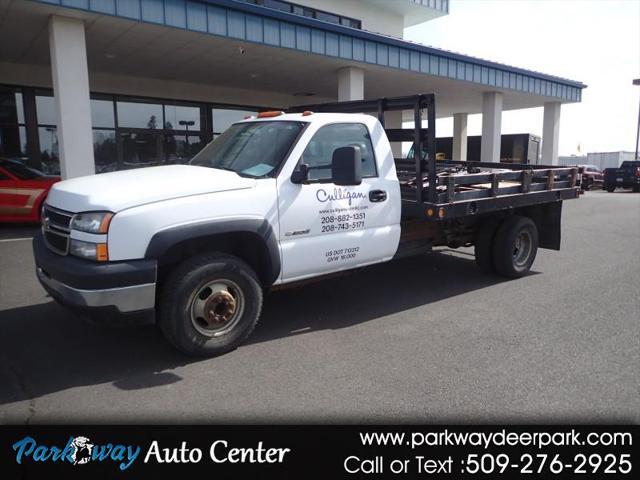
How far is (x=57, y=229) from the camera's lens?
13.5 feet

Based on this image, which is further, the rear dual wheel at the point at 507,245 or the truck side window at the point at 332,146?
the rear dual wheel at the point at 507,245

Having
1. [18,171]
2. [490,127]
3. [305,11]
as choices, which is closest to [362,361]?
[18,171]

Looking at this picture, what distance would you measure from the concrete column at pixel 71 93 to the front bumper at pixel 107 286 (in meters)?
6.75

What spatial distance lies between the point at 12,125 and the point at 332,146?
1268cm

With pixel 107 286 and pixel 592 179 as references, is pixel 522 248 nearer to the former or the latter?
pixel 107 286

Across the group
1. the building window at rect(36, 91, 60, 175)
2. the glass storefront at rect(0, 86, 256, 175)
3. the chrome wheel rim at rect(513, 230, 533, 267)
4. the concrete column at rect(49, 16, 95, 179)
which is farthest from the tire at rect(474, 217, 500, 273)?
the building window at rect(36, 91, 60, 175)

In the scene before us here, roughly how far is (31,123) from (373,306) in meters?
12.8

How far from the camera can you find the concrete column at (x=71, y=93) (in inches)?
370

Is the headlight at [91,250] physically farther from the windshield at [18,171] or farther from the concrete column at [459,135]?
the concrete column at [459,135]

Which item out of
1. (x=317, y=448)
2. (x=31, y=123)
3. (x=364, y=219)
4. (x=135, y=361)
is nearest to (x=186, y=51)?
(x=31, y=123)

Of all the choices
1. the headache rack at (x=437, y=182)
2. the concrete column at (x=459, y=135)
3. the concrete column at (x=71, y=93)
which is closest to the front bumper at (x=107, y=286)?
the headache rack at (x=437, y=182)

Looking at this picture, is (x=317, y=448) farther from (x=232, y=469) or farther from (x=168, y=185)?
(x=168, y=185)

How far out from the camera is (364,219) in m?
5.13

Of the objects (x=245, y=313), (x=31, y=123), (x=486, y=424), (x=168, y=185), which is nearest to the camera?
(x=486, y=424)
